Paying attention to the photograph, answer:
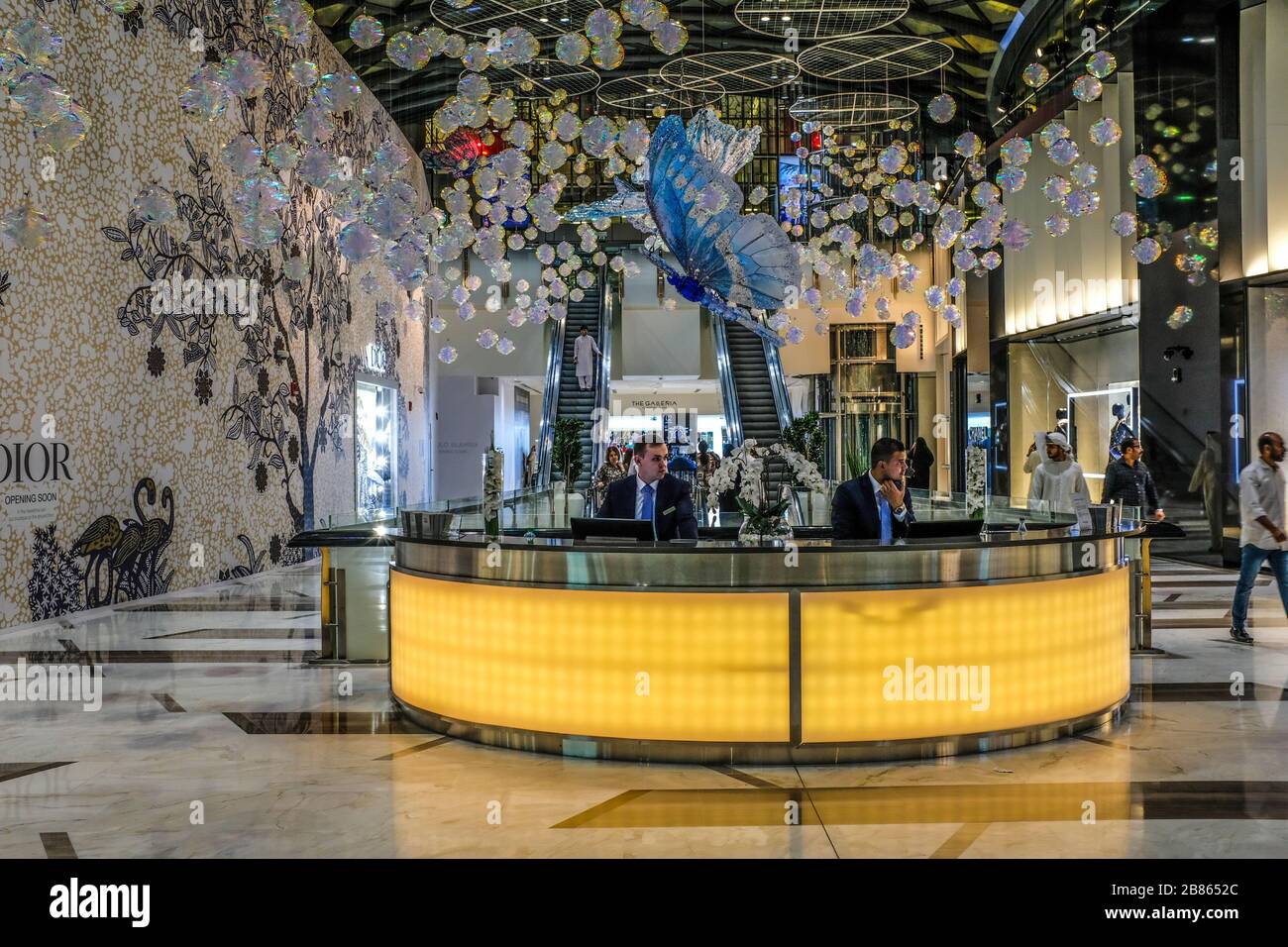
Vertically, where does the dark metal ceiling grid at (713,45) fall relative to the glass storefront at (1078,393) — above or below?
above

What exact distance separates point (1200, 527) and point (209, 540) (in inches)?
407

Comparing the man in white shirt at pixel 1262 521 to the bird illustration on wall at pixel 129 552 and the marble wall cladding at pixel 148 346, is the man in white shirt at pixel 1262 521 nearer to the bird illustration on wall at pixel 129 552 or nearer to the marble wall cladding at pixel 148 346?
the marble wall cladding at pixel 148 346

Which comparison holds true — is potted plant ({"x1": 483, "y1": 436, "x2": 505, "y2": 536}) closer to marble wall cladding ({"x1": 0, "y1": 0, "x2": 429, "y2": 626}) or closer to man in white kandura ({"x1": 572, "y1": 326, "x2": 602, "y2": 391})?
marble wall cladding ({"x1": 0, "y1": 0, "x2": 429, "y2": 626})

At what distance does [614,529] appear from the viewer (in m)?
A: 5.13

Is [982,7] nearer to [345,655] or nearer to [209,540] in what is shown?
[209,540]

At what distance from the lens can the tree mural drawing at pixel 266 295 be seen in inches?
406

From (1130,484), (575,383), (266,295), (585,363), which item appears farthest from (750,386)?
(1130,484)

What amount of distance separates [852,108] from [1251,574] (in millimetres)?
8497

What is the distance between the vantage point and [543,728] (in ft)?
14.9

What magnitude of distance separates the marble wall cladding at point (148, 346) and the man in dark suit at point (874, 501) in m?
3.29

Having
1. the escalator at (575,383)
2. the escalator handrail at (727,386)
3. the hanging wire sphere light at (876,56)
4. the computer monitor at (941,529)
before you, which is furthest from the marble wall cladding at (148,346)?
the escalator handrail at (727,386)

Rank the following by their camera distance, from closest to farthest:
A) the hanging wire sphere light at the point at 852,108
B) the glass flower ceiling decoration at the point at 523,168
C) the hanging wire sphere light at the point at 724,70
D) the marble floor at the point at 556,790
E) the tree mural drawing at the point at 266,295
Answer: the marble floor at the point at 556,790, the glass flower ceiling decoration at the point at 523,168, the tree mural drawing at the point at 266,295, the hanging wire sphere light at the point at 724,70, the hanging wire sphere light at the point at 852,108

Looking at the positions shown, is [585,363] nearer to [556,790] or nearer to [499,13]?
[499,13]
